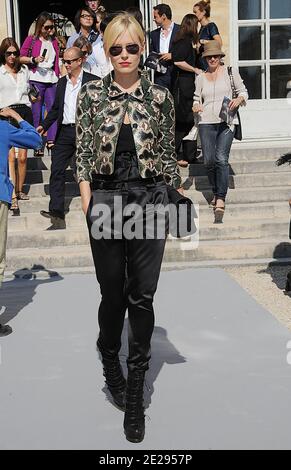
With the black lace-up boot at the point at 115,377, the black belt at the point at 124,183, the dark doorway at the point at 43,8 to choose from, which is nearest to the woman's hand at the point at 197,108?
the black belt at the point at 124,183

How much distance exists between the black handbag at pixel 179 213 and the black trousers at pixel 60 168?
4.30 metres

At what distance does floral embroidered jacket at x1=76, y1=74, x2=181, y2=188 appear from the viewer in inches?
150

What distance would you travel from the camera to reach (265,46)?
1127 cm

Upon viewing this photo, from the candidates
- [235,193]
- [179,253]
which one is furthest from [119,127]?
[235,193]

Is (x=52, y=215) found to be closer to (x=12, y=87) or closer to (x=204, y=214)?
(x=204, y=214)

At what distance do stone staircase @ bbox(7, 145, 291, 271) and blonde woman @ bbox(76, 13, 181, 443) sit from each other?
3.73 meters

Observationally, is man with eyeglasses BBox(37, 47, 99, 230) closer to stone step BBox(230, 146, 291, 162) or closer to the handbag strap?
the handbag strap

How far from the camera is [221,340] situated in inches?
207

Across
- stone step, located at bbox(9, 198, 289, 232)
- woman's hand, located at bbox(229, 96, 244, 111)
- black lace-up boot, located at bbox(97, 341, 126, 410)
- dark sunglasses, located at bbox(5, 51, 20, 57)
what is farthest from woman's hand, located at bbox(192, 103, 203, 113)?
black lace-up boot, located at bbox(97, 341, 126, 410)

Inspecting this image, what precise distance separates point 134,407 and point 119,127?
56.5 inches

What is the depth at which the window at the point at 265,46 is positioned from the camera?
11.1 m

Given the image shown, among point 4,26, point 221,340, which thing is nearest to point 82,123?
point 221,340

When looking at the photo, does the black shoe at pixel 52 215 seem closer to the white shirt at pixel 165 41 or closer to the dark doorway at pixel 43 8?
the white shirt at pixel 165 41

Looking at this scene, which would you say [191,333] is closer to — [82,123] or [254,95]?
[82,123]
